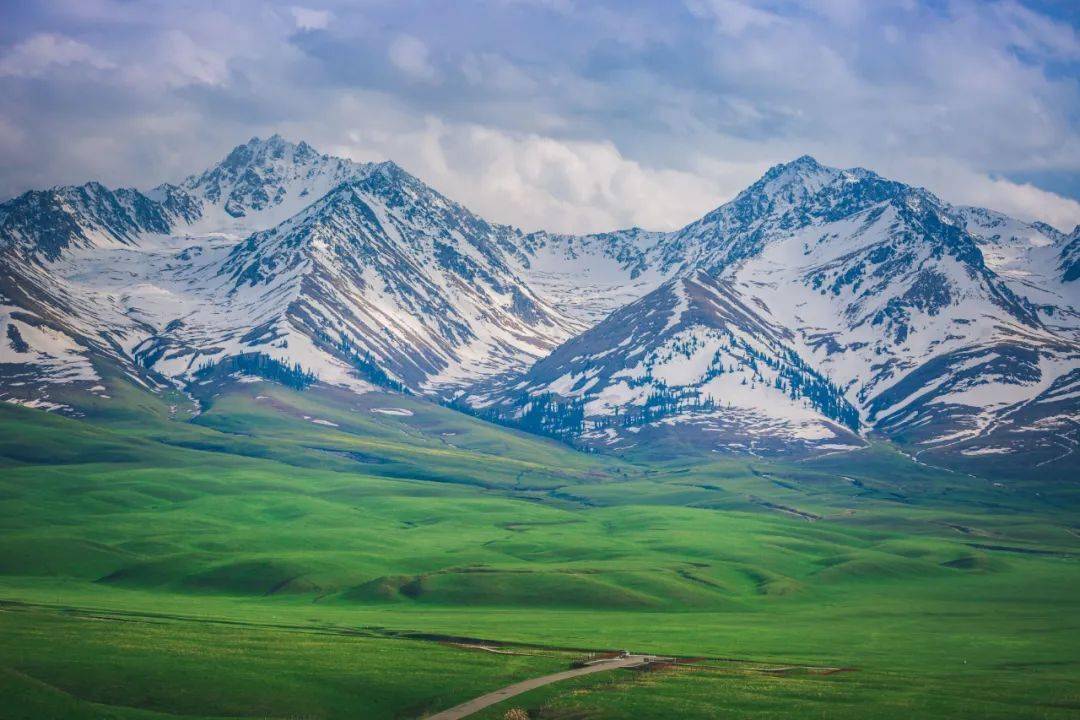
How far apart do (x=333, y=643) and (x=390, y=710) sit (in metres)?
30.2

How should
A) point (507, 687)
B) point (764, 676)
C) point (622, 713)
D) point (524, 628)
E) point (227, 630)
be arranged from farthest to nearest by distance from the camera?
point (524, 628) < point (227, 630) < point (764, 676) < point (507, 687) < point (622, 713)

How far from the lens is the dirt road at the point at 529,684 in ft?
331

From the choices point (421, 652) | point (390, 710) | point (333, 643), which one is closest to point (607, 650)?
point (421, 652)

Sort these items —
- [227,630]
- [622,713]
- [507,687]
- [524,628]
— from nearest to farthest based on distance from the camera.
Result: 1. [622,713]
2. [507,687]
3. [227,630]
4. [524,628]

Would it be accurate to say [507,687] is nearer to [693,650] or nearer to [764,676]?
[764,676]

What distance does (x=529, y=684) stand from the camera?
11181cm

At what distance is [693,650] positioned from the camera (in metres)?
147

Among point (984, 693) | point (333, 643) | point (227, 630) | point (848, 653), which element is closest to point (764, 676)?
point (984, 693)

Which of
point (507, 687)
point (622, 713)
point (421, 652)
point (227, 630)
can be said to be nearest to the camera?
point (622, 713)

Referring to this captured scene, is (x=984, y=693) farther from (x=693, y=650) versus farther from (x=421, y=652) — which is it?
(x=421, y=652)

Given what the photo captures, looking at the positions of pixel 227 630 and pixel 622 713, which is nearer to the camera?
pixel 622 713

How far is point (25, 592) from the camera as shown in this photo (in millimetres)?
184250

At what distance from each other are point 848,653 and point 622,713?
64618 mm

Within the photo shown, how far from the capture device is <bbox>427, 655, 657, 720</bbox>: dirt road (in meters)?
101
